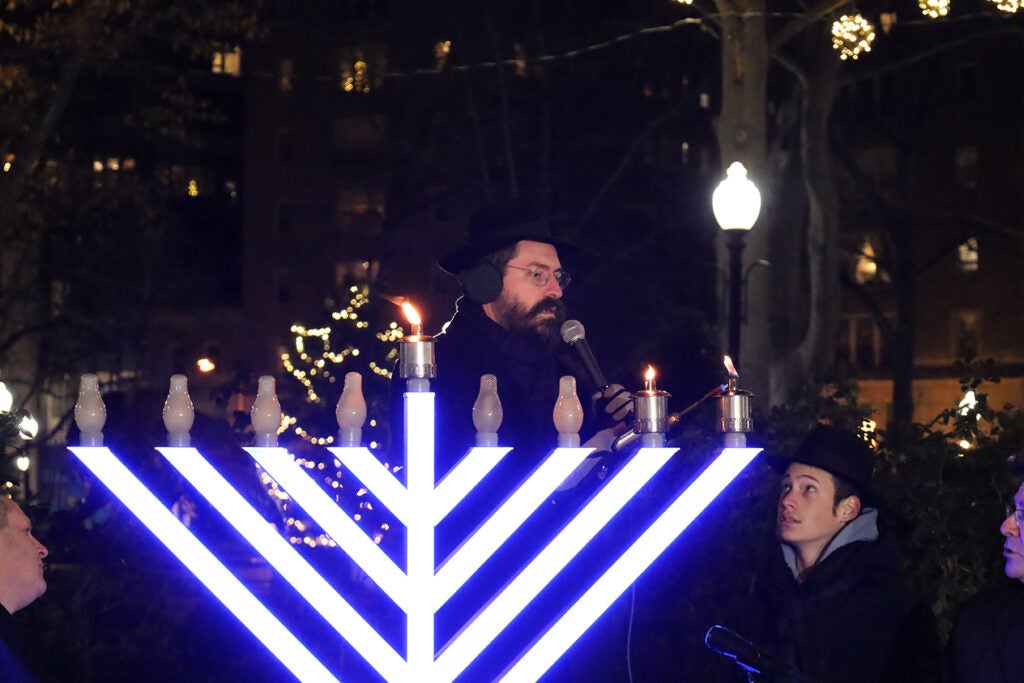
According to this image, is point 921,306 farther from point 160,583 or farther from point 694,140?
point 160,583

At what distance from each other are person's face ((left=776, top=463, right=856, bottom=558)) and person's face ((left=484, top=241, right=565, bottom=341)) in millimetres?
795

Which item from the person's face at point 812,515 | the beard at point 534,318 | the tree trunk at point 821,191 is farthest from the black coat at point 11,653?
the tree trunk at point 821,191

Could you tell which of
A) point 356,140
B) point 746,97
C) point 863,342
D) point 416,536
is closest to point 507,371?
point 416,536

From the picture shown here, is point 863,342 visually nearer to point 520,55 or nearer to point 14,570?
point 520,55

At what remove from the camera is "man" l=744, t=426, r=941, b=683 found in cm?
420

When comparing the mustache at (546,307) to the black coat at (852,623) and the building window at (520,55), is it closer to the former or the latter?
the black coat at (852,623)

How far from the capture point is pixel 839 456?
441cm

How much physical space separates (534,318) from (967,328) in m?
35.5

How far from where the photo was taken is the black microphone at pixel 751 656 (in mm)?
3209

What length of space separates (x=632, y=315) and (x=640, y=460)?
1033 inches

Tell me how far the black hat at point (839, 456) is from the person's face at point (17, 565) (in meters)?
1.95

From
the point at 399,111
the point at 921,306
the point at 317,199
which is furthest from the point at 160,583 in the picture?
the point at 317,199

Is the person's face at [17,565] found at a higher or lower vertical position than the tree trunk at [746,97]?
lower

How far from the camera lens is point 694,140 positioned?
28109 millimetres
